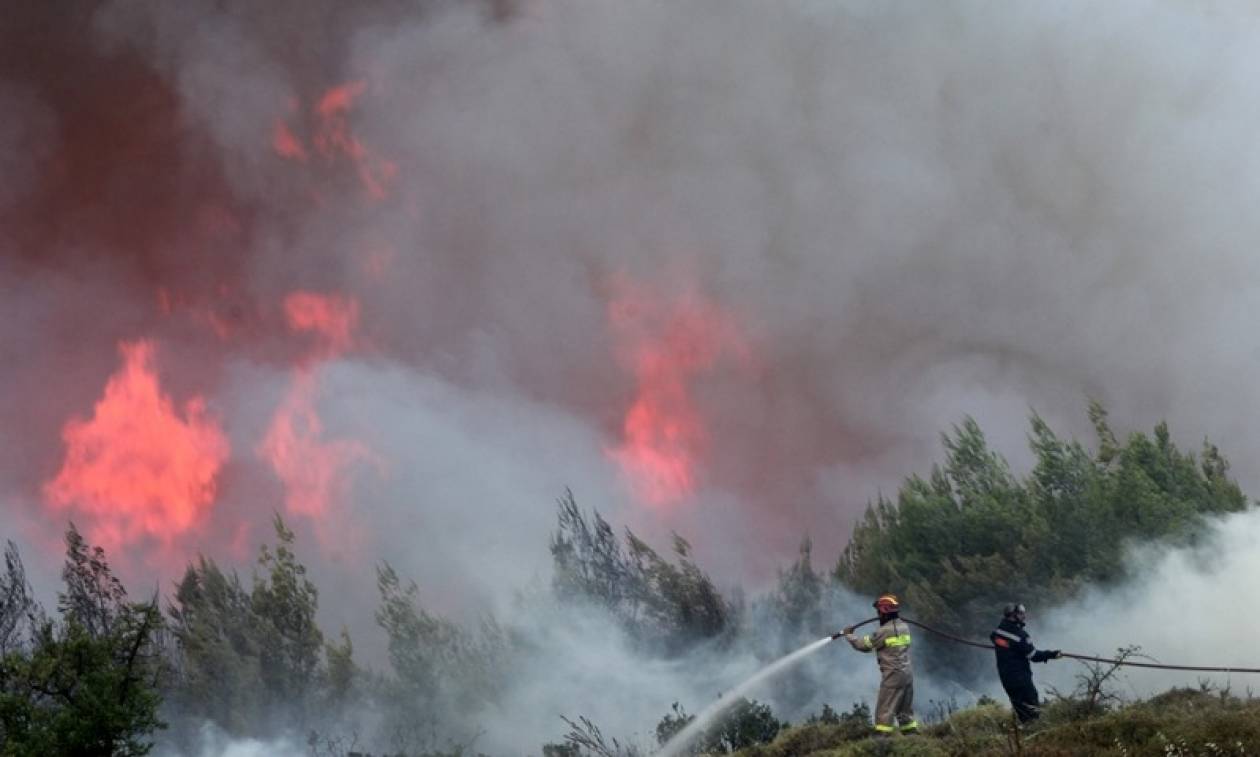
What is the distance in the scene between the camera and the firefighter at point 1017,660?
18266 millimetres

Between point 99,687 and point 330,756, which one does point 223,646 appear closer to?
point 330,756

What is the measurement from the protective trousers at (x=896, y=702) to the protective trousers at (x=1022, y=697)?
5.41ft

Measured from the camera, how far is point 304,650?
5847 centimetres

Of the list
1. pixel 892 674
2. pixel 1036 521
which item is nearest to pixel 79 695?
pixel 892 674

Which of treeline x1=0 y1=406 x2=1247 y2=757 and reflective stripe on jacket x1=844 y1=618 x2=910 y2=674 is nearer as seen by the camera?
reflective stripe on jacket x1=844 y1=618 x2=910 y2=674

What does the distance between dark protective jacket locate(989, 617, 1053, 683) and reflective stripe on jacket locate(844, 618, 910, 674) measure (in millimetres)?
1494

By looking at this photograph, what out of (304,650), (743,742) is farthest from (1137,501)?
(304,650)

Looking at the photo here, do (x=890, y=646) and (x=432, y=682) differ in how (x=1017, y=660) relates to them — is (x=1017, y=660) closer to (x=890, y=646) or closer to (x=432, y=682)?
(x=890, y=646)

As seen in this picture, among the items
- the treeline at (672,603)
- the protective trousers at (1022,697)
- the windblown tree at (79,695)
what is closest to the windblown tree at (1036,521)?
the treeline at (672,603)

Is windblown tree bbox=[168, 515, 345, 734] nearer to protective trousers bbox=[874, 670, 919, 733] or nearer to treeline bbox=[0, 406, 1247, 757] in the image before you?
treeline bbox=[0, 406, 1247, 757]

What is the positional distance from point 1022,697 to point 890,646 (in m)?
2.46

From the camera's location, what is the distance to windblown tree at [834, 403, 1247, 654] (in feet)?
127

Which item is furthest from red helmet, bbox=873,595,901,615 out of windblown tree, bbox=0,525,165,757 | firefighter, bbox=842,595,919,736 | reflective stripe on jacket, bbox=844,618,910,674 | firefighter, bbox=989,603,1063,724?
windblown tree, bbox=0,525,165,757

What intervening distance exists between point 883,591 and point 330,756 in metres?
25.9
